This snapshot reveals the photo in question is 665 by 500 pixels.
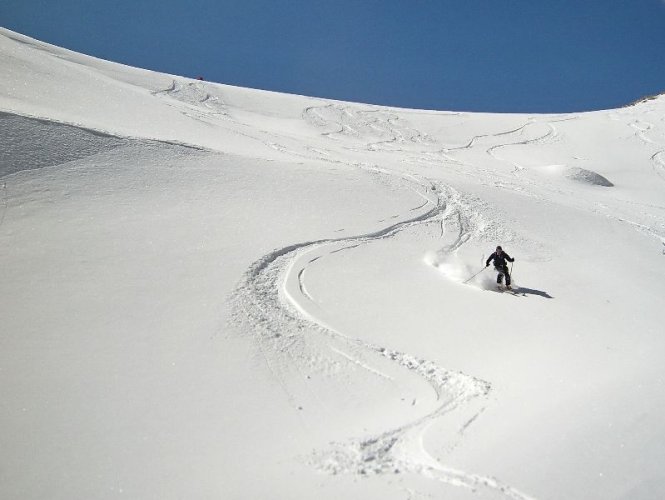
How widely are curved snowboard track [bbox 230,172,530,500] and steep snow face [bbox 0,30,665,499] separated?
0.03 metres

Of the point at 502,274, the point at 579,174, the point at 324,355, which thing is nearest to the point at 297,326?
the point at 324,355

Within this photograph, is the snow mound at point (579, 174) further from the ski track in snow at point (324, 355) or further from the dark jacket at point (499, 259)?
the ski track in snow at point (324, 355)

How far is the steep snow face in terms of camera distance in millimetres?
4660

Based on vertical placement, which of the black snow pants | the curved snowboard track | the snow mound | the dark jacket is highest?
the snow mound

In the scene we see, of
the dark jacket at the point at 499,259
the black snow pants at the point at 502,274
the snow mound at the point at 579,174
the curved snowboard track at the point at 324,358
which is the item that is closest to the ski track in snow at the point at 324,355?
the curved snowboard track at the point at 324,358

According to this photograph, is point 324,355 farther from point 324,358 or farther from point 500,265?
point 500,265

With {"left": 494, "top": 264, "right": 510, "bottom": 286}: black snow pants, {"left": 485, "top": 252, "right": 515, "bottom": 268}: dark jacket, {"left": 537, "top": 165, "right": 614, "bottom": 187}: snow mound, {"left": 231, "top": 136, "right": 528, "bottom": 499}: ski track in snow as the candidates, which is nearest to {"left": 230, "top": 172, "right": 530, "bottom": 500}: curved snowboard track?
{"left": 231, "top": 136, "right": 528, "bottom": 499}: ski track in snow

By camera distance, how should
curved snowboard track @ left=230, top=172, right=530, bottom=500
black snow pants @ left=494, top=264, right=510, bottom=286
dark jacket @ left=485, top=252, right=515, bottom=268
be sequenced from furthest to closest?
1. dark jacket @ left=485, top=252, right=515, bottom=268
2. black snow pants @ left=494, top=264, right=510, bottom=286
3. curved snowboard track @ left=230, top=172, right=530, bottom=500

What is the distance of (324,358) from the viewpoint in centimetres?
657

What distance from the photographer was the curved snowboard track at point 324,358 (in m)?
4.65

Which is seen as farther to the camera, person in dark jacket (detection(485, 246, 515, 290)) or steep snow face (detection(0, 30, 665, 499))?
person in dark jacket (detection(485, 246, 515, 290))

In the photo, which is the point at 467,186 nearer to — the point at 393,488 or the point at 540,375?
the point at 540,375

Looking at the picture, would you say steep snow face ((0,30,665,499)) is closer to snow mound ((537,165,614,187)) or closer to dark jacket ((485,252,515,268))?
dark jacket ((485,252,515,268))

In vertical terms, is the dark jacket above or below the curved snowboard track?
above
